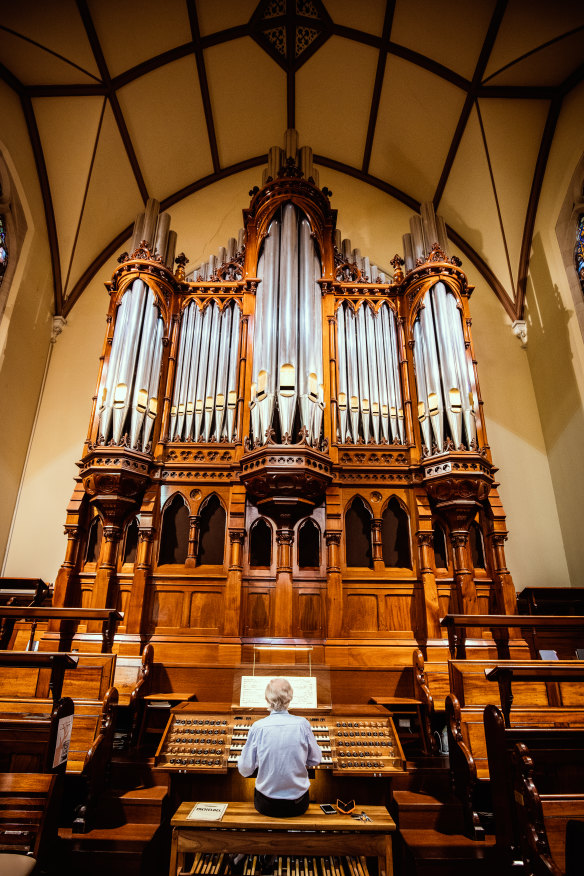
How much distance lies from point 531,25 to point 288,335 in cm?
594

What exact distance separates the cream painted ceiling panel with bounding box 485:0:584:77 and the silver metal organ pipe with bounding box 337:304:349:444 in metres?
4.73

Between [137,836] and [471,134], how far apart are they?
442 inches

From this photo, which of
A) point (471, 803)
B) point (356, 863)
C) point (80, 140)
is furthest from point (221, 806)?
point (80, 140)

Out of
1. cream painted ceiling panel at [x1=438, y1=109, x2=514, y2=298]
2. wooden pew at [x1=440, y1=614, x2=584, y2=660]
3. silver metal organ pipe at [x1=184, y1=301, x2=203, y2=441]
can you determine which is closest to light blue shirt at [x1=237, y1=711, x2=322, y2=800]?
wooden pew at [x1=440, y1=614, x2=584, y2=660]

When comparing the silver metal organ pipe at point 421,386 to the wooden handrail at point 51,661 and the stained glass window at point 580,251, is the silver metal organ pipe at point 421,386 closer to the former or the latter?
the stained glass window at point 580,251

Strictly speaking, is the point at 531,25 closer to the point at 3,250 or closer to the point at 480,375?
the point at 480,375

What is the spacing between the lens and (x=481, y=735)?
4914 mm

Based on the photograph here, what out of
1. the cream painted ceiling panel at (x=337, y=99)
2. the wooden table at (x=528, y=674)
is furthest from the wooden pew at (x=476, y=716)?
the cream painted ceiling panel at (x=337, y=99)

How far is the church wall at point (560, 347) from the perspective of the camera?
8.63m

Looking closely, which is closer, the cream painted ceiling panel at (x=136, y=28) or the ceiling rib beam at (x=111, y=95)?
the ceiling rib beam at (x=111, y=95)

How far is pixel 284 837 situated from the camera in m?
3.69

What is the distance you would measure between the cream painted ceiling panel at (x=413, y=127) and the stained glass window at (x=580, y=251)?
305 centimetres

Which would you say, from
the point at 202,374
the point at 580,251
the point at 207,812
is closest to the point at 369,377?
the point at 202,374

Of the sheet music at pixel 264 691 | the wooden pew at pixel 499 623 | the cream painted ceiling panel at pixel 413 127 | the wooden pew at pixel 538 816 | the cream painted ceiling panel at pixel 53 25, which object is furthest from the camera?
the cream painted ceiling panel at pixel 413 127
